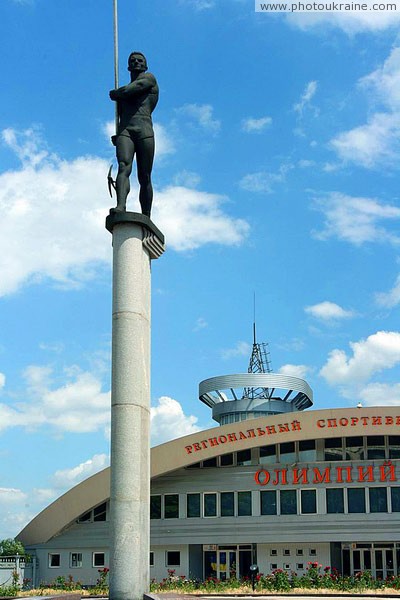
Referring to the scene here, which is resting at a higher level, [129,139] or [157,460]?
[129,139]

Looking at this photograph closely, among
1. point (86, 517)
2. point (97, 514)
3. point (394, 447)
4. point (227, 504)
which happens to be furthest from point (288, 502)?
point (86, 517)

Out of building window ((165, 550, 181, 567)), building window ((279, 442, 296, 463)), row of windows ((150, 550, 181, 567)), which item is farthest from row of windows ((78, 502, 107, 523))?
building window ((279, 442, 296, 463))

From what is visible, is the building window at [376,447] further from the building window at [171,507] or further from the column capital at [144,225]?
the column capital at [144,225]

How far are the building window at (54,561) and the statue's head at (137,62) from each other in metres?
32.3

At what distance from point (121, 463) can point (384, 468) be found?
86.8 feet

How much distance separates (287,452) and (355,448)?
3.47 m

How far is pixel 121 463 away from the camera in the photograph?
71.9 feet

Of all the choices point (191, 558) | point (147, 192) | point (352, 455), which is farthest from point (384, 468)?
point (147, 192)

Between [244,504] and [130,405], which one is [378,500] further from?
[130,405]

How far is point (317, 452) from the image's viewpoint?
46.8 meters

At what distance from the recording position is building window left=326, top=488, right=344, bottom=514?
46031mm

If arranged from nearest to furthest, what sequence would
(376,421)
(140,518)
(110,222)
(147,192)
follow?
(140,518)
(110,222)
(147,192)
(376,421)

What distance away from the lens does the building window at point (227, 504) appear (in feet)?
156

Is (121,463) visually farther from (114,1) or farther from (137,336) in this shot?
(114,1)
